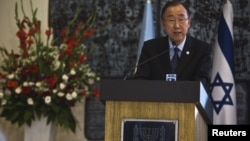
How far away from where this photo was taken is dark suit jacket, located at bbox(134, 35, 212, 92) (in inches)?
165

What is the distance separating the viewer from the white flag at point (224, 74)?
221 inches

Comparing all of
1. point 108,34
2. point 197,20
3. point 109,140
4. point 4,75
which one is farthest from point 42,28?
point 109,140

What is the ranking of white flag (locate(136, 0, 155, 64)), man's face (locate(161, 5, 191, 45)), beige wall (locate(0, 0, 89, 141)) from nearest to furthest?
man's face (locate(161, 5, 191, 45)) → white flag (locate(136, 0, 155, 64)) → beige wall (locate(0, 0, 89, 141))

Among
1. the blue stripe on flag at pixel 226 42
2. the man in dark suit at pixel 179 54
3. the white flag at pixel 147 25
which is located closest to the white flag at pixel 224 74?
the blue stripe on flag at pixel 226 42

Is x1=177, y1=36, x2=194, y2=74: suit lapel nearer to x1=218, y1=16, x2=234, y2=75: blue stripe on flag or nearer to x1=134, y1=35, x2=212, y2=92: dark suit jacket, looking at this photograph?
x1=134, y1=35, x2=212, y2=92: dark suit jacket

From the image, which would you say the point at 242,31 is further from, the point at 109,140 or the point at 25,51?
the point at 109,140

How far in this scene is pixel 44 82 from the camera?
206 inches

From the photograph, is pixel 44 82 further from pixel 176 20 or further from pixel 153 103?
pixel 153 103

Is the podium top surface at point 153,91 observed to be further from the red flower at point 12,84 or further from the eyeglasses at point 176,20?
the red flower at point 12,84

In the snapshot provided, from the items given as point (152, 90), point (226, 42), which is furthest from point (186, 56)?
point (226, 42)

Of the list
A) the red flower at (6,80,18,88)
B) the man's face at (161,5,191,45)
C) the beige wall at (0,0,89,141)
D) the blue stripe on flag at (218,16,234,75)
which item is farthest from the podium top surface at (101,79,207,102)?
the beige wall at (0,0,89,141)

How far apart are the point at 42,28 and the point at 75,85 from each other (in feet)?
4.13

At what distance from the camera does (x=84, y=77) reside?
17.8 ft

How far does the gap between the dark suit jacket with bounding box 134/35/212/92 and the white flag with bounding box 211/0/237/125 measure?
52.7 inches
